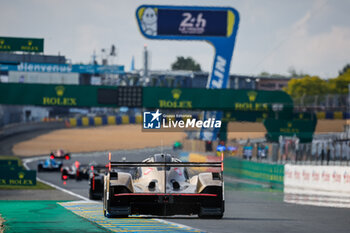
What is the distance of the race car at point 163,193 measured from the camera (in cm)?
1522

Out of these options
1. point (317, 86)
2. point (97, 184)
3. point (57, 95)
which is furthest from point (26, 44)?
point (317, 86)

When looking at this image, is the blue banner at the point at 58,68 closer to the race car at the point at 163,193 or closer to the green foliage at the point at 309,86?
the race car at the point at 163,193

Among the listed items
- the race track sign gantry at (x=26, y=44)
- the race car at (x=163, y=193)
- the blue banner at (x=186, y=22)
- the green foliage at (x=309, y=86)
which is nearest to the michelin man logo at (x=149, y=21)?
the blue banner at (x=186, y=22)

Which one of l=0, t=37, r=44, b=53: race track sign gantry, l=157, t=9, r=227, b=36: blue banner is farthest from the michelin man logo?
l=0, t=37, r=44, b=53: race track sign gantry

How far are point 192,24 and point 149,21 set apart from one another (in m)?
3.31

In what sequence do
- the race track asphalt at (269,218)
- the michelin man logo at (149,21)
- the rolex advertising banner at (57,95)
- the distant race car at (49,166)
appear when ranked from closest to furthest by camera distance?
the race track asphalt at (269,218) < the rolex advertising banner at (57,95) < the michelin man logo at (149,21) < the distant race car at (49,166)

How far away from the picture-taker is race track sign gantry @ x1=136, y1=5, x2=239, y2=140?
5828 centimetres

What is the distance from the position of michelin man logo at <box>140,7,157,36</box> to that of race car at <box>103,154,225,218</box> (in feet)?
142

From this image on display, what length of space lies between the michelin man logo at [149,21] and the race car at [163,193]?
43.3 m

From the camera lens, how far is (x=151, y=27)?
58.4m

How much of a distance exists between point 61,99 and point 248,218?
109 feet

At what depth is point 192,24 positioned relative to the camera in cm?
5825

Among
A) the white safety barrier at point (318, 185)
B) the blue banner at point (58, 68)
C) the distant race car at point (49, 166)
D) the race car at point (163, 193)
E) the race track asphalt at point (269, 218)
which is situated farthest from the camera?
the blue banner at point (58, 68)

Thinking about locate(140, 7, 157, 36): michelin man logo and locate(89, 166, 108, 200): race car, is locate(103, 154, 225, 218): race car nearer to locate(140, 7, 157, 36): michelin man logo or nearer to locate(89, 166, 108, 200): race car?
locate(89, 166, 108, 200): race car
